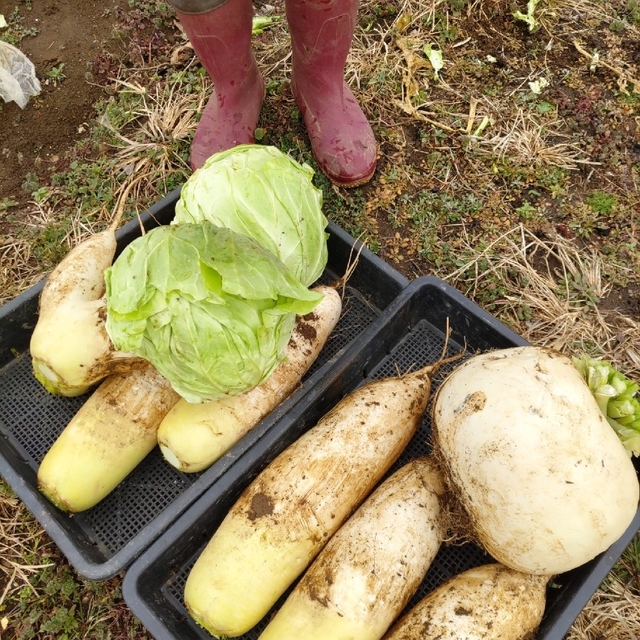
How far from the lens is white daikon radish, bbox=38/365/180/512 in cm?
200

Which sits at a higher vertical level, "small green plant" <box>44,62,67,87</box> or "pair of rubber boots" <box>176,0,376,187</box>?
"small green plant" <box>44,62,67,87</box>

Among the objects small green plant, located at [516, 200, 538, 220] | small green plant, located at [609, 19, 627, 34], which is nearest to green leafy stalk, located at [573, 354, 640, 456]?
small green plant, located at [516, 200, 538, 220]

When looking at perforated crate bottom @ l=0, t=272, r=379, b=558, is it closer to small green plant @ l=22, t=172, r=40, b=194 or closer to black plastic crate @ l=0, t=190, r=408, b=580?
black plastic crate @ l=0, t=190, r=408, b=580

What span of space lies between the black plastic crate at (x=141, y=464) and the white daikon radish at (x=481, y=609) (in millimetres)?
787

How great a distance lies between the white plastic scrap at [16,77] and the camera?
128 inches

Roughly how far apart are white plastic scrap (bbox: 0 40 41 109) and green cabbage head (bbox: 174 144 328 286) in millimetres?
1902

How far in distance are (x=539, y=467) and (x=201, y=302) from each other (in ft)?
3.57

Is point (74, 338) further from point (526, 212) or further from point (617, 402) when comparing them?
point (526, 212)

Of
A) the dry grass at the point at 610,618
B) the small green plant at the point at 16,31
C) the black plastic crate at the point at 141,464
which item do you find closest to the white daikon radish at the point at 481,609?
the dry grass at the point at 610,618

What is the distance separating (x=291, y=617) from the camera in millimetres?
1722

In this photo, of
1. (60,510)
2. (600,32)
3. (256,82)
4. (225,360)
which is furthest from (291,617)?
(600,32)

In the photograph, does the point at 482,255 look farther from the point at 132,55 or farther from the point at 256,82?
the point at 132,55

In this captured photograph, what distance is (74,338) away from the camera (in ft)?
6.77

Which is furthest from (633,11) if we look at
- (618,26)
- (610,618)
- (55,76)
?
(55,76)
